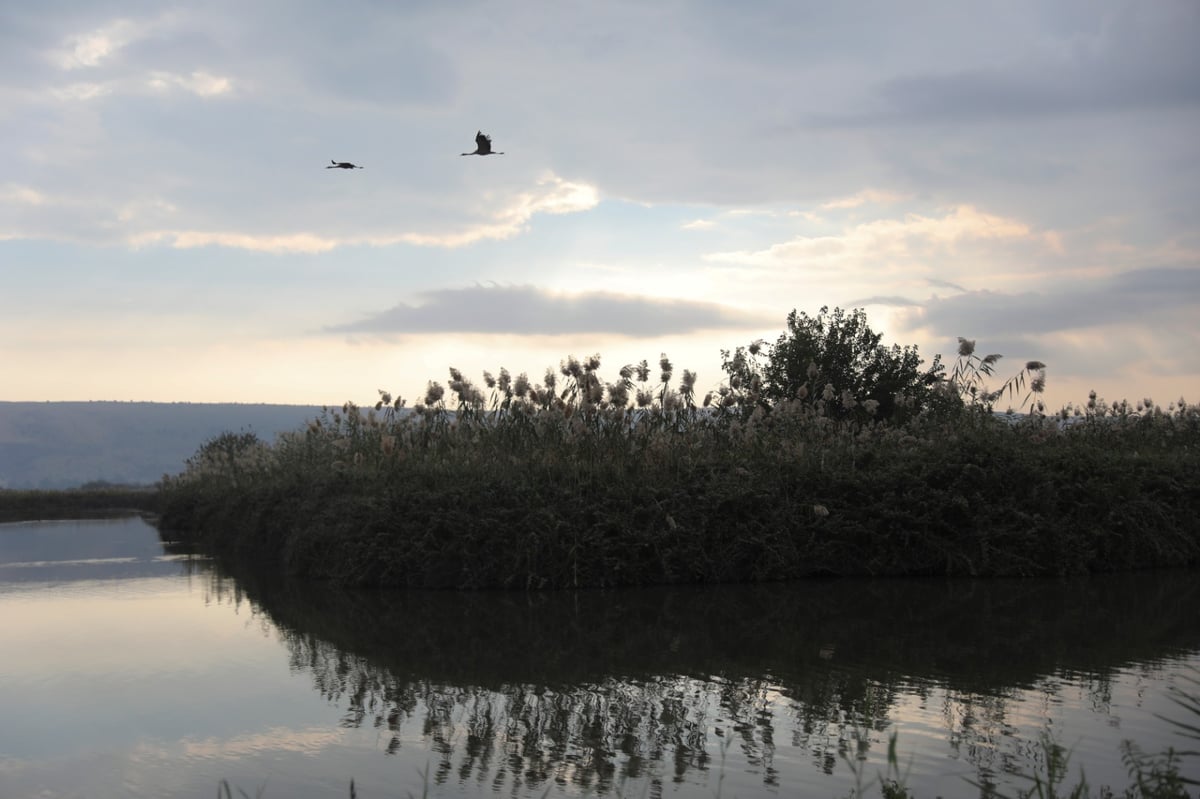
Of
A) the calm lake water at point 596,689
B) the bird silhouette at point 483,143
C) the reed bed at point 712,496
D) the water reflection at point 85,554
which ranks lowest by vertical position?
the water reflection at point 85,554

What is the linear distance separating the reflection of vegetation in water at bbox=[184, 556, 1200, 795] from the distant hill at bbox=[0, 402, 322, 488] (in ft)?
424

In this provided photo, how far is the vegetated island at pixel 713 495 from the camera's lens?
13820mm

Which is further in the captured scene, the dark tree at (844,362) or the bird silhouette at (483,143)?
the dark tree at (844,362)

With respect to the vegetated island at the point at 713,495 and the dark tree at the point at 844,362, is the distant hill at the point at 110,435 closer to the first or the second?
the dark tree at the point at 844,362

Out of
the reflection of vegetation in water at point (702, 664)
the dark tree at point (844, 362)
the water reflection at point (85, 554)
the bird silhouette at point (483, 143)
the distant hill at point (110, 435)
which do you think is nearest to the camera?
the reflection of vegetation in water at point (702, 664)

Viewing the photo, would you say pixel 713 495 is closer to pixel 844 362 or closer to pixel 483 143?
pixel 483 143

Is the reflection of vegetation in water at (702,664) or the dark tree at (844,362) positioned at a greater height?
the dark tree at (844,362)

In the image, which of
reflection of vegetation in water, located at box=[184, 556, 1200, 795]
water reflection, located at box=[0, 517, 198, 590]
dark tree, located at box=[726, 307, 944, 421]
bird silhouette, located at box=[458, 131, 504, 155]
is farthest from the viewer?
dark tree, located at box=[726, 307, 944, 421]

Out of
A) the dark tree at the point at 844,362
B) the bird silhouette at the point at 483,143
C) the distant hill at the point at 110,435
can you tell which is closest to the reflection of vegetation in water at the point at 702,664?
the bird silhouette at the point at 483,143

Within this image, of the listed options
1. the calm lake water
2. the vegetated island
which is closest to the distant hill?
the vegetated island

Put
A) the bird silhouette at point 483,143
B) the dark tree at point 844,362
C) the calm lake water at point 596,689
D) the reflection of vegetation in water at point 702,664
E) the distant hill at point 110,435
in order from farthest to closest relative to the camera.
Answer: the distant hill at point 110,435
the dark tree at point 844,362
the bird silhouette at point 483,143
the reflection of vegetation in water at point 702,664
the calm lake water at point 596,689

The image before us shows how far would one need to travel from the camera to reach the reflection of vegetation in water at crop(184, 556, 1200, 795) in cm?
632

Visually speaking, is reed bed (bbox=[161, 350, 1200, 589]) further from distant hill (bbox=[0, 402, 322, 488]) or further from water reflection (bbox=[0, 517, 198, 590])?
distant hill (bbox=[0, 402, 322, 488])

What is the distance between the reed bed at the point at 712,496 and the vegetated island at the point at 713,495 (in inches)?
1.1
